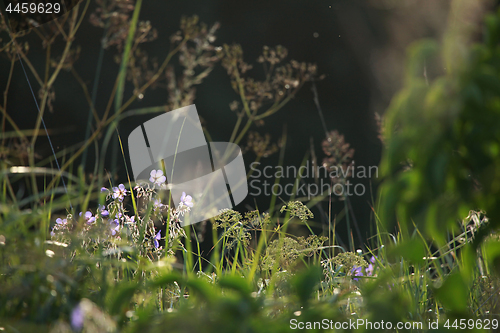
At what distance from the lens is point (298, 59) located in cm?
282


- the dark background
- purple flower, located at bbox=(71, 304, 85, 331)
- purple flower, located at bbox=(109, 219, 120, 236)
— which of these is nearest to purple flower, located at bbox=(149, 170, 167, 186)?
purple flower, located at bbox=(109, 219, 120, 236)

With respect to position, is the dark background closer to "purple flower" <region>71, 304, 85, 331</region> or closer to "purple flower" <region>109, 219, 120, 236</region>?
"purple flower" <region>109, 219, 120, 236</region>

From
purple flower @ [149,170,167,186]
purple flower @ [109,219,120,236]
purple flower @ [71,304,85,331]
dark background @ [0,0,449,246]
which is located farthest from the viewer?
dark background @ [0,0,449,246]

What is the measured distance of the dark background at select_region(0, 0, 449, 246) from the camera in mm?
2588

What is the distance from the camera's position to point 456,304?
1.83 ft

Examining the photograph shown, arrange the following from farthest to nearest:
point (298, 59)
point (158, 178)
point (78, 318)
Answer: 1. point (298, 59)
2. point (158, 178)
3. point (78, 318)

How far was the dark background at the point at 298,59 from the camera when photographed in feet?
8.49

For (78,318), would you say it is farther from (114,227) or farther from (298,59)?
(298,59)

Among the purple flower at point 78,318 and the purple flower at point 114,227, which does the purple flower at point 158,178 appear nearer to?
the purple flower at point 114,227

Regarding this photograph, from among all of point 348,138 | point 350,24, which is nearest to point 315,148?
point 348,138

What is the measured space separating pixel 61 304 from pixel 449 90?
739mm

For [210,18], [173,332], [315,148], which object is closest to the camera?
[173,332]

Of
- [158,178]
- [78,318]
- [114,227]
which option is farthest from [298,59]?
[78,318]

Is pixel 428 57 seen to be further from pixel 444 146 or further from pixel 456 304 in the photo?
pixel 456 304
